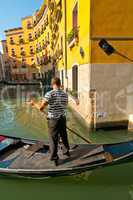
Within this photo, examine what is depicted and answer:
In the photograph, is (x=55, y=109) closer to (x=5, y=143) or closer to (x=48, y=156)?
(x=48, y=156)

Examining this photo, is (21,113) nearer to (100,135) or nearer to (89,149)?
(100,135)

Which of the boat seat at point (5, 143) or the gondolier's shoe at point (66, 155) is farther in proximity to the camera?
the boat seat at point (5, 143)

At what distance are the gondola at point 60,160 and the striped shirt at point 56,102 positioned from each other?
765 millimetres

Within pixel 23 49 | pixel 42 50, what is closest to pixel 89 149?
pixel 42 50

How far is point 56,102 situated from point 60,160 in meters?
0.98

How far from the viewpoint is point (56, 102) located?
3080 mm

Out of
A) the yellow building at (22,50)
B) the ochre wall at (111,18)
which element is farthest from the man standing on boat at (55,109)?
the yellow building at (22,50)

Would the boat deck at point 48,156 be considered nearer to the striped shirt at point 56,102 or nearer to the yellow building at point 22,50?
the striped shirt at point 56,102

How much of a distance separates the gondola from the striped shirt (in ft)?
2.51

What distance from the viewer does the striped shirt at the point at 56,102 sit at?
3049 mm

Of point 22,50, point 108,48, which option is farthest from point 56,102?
point 22,50

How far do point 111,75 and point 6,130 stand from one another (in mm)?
3662

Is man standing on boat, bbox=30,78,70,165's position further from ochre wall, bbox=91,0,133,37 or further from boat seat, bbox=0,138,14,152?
ochre wall, bbox=91,0,133,37

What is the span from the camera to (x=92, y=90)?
19.0 ft
